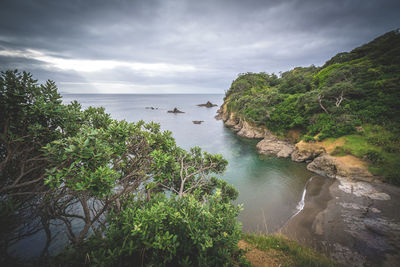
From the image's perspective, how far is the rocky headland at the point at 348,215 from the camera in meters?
8.16

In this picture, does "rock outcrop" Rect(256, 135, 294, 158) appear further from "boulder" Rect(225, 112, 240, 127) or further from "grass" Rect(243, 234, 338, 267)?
"boulder" Rect(225, 112, 240, 127)

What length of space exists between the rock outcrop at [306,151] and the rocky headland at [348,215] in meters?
0.52

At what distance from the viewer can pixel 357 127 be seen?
60.0 ft

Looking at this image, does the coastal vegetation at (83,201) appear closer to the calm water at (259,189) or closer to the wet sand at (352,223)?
the calm water at (259,189)

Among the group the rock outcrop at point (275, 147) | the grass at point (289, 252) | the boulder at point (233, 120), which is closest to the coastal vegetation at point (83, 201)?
the grass at point (289, 252)

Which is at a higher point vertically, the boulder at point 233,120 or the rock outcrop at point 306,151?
the boulder at point 233,120

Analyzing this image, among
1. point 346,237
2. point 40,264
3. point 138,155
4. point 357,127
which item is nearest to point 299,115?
point 357,127

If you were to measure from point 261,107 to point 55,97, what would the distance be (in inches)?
1219

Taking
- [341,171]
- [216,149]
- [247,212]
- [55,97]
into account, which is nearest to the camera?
[55,97]

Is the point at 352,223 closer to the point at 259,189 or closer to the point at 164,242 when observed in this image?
the point at 259,189

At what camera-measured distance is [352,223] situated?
10.1m

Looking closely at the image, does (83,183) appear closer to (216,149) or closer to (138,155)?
(138,155)

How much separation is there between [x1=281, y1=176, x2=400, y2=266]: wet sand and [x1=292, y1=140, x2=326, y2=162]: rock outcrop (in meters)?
5.28

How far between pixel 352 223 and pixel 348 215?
31.4 inches
